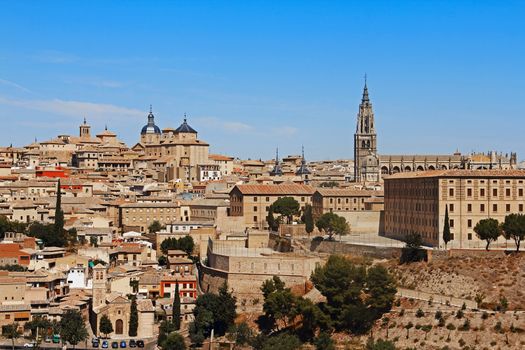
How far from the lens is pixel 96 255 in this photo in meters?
61.6

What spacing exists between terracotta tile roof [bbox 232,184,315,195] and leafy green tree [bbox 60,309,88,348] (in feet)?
87.9

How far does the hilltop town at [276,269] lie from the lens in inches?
1863

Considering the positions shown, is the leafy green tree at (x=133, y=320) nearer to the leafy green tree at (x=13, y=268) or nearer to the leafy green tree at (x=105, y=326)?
the leafy green tree at (x=105, y=326)

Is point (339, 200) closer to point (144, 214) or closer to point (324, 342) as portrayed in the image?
point (144, 214)

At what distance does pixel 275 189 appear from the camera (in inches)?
2965

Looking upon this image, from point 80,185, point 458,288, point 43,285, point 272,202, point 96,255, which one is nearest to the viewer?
point 458,288

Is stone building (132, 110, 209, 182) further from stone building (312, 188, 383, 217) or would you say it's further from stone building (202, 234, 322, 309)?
stone building (202, 234, 322, 309)

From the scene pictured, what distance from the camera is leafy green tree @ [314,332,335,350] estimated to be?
45312 mm

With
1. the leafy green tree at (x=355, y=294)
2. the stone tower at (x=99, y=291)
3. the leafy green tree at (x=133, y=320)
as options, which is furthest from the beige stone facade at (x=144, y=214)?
the leafy green tree at (x=355, y=294)

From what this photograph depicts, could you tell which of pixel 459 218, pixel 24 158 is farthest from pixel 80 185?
pixel 459 218

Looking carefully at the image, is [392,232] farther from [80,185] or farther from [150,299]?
[80,185]

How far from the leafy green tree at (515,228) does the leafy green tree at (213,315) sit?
1463 centimetres

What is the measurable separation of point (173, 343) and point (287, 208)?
2530 cm

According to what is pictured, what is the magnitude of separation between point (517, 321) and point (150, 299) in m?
20.2
